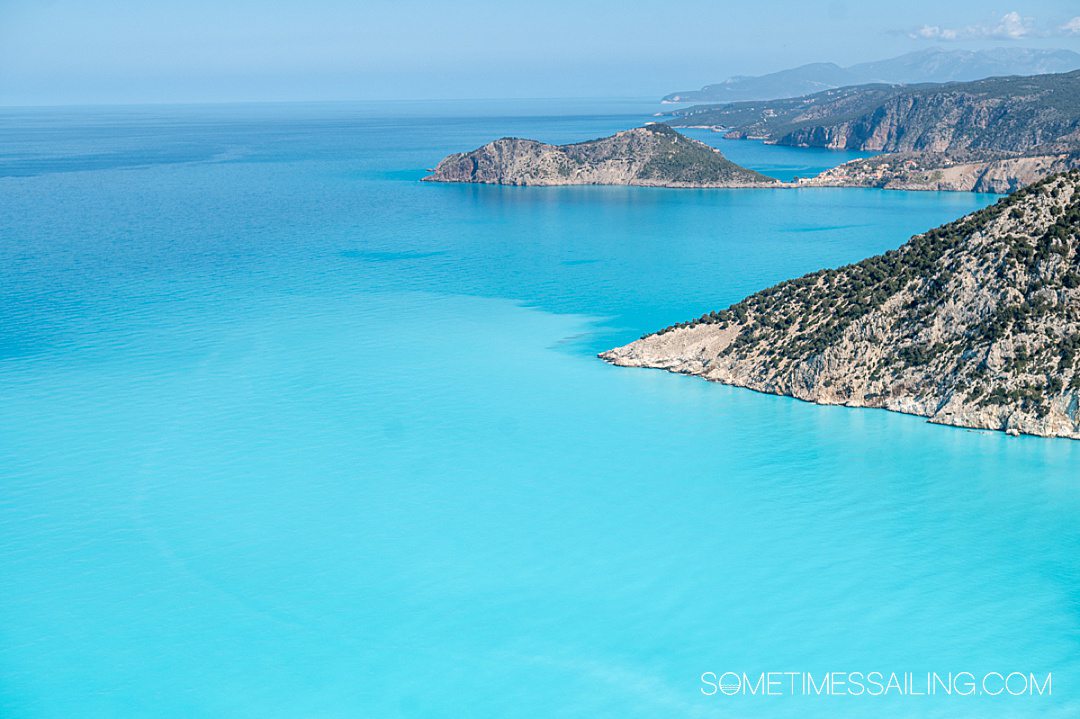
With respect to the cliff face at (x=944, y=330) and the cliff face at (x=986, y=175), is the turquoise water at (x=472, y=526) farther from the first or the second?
the cliff face at (x=986, y=175)

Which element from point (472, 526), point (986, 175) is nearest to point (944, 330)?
point (472, 526)

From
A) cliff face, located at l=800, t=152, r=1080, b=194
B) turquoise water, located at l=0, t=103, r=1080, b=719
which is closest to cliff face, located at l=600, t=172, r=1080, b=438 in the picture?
turquoise water, located at l=0, t=103, r=1080, b=719

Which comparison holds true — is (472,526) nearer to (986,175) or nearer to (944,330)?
(944,330)

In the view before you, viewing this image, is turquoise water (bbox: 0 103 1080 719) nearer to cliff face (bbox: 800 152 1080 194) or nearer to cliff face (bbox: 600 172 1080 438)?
cliff face (bbox: 600 172 1080 438)

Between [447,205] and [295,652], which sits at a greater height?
[447,205]

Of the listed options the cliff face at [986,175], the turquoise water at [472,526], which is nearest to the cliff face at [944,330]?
the turquoise water at [472,526]

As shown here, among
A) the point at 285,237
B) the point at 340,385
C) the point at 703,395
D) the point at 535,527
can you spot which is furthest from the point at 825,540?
the point at 285,237

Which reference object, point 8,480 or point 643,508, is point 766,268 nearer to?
point 643,508
